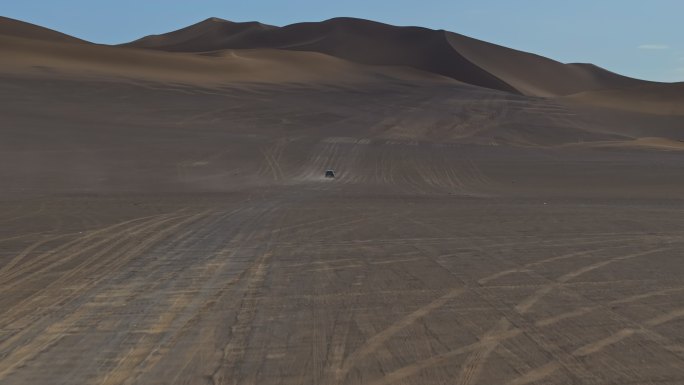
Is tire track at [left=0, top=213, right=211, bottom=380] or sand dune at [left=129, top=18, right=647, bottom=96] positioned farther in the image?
sand dune at [left=129, top=18, right=647, bottom=96]

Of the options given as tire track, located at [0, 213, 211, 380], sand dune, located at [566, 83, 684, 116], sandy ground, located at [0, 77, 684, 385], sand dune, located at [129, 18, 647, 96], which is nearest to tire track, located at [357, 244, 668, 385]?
sandy ground, located at [0, 77, 684, 385]

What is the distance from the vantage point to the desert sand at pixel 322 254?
19.3ft

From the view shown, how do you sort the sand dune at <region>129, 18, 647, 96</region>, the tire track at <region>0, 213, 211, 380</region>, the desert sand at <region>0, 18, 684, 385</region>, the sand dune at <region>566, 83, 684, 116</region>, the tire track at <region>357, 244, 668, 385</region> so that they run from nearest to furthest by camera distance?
1. the tire track at <region>357, 244, 668, 385</region>
2. the tire track at <region>0, 213, 211, 380</region>
3. the desert sand at <region>0, 18, 684, 385</region>
4. the sand dune at <region>566, 83, 684, 116</region>
5. the sand dune at <region>129, 18, 647, 96</region>

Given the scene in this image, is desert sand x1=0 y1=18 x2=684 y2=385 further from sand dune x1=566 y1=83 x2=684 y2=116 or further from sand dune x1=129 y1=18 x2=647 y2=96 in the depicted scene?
sand dune x1=129 y1=18 x2=647 y2=96

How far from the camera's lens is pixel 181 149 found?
111ft

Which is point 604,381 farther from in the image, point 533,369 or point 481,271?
point 481,271

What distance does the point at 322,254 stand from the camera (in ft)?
36.1

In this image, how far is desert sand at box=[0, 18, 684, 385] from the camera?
5875mm

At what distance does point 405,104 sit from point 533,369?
178ft

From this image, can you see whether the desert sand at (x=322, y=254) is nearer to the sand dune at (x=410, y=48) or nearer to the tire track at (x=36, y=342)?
the tire track at (x=36, y=342)

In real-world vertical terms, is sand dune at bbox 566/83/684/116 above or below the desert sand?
below

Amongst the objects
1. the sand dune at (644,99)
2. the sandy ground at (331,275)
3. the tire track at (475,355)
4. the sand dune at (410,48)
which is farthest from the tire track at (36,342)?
the sand dune at (410,48)

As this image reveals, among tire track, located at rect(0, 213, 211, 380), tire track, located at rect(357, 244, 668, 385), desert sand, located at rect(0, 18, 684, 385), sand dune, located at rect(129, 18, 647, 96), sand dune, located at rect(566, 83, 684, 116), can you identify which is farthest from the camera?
sand dune, located at rect(129, 18, 647, 96)

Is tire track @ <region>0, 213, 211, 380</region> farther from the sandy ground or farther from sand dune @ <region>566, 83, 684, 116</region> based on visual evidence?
sand dune @ <region>566, 83, 684, 116</region>
